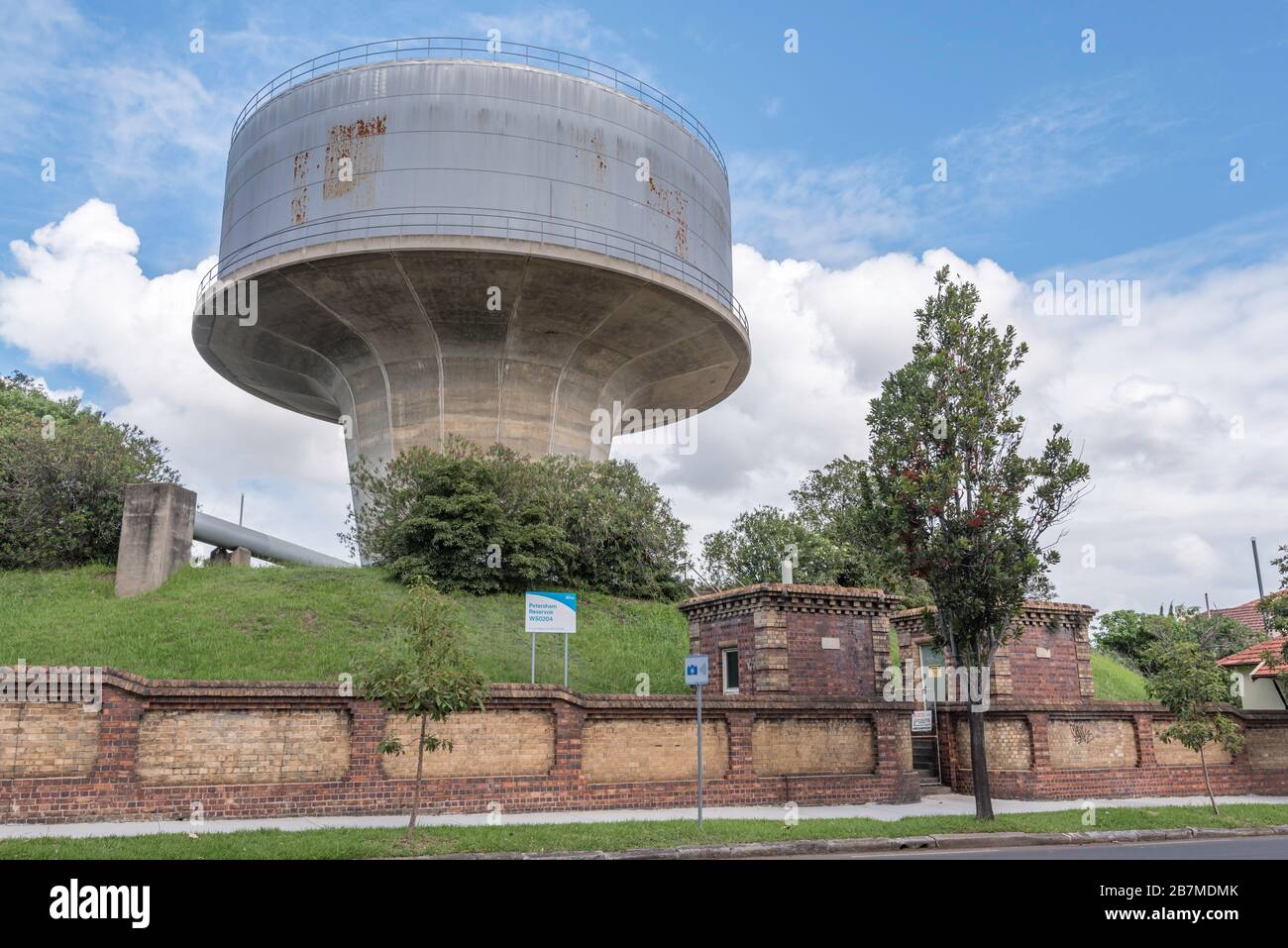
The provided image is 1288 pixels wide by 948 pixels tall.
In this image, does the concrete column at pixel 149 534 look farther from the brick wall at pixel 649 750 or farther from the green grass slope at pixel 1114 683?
the green grass slope at pixel 1114 683

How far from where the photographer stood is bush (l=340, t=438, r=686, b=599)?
29.6 meters

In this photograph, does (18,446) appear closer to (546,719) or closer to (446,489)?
(446,489)

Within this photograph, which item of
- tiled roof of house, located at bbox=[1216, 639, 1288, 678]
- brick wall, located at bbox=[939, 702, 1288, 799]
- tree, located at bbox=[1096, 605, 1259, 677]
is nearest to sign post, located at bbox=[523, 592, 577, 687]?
brick wall, located at bbox=[939, 702, 1288, 799]

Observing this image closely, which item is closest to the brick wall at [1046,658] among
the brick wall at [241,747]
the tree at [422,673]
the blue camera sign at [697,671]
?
the blue camera sign at [697,671]

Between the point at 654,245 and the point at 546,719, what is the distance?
20.8 m

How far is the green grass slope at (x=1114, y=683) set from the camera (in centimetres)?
3177

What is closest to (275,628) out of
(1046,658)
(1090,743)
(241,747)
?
(241,747)

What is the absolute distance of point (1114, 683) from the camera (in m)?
33.4

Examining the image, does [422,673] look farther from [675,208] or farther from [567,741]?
[675,208]

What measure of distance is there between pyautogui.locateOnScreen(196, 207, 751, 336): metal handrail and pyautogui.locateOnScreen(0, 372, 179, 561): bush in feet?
25.3

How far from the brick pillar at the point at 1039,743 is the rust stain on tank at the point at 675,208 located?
20064mm

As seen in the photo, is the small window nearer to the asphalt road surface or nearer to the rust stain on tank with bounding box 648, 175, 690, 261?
the asphalt road surface

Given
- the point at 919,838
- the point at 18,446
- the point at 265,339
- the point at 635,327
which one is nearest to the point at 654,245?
the point at 635,327

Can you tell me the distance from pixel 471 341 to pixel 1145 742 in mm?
23493
